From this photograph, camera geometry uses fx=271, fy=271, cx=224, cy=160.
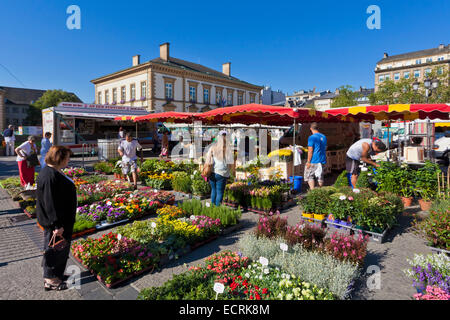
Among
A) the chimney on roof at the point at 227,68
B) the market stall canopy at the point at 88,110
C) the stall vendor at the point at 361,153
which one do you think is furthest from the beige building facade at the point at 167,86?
the stall vendor at the point at 361,153

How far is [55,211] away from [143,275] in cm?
135

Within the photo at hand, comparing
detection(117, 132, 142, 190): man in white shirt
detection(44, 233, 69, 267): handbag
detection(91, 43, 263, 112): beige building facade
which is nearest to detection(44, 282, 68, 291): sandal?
detection(44, 233, 69, 267): handbag

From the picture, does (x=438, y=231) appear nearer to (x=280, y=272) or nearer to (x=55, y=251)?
(x=280, y=272)

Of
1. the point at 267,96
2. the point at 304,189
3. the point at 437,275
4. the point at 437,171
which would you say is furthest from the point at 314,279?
the point at 267,96

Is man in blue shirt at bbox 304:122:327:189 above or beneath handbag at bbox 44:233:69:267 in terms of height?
above

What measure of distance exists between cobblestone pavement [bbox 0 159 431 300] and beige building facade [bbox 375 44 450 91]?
65378 mm

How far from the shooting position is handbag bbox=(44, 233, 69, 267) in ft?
10.2

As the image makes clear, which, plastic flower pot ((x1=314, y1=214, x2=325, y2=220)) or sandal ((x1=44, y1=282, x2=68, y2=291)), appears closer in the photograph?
sandal ((x1=44, y1=282, x2=68, y2=291))

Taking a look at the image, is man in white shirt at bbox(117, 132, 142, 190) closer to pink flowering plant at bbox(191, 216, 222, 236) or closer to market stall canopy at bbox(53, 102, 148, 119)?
pink flowering plant at bbox(191, 216, 222, 236)

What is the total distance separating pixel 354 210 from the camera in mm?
4641

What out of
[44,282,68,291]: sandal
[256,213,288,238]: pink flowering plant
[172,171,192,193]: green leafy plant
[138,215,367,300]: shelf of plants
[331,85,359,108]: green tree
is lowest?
[44,282,68,291]: sandal
